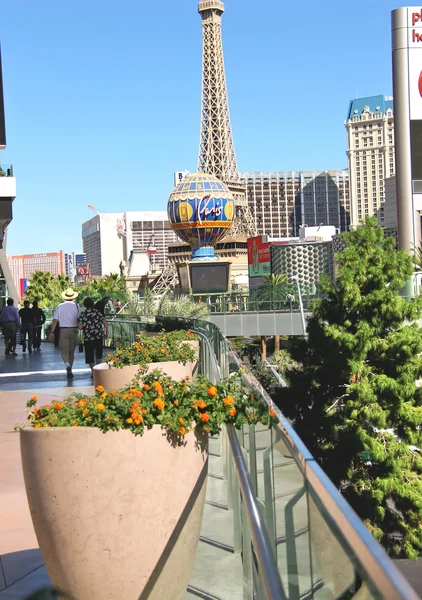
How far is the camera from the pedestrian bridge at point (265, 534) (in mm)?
1698

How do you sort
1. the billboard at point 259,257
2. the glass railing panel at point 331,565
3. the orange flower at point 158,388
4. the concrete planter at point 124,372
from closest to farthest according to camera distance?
the glass railing panel at point 331,565 < the orange flower at point 158,388 < the concrete planter at point 124,372 < the billboard at point 259,257

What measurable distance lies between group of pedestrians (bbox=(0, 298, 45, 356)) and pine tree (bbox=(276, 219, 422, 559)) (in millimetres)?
10794

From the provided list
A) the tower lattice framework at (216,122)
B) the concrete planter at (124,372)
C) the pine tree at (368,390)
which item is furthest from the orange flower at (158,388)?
the tower lattice framework at (216,122)

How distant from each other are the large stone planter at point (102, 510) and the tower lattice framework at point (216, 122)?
158307mm

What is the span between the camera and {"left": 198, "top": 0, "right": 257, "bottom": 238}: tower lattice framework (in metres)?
163

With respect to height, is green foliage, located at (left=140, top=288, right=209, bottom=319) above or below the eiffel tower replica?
below

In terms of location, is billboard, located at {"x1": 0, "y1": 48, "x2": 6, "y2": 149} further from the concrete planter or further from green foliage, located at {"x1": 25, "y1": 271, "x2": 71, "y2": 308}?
green foliage, located at {"x1": 25, "y1": 271, "x2": 71, "y2": 308}

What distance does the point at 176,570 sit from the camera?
13.7 ft

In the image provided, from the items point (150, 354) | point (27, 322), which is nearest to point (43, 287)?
point (27, 322)

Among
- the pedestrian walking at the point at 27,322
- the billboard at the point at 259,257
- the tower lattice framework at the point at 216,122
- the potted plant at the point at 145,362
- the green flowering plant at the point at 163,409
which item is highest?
the tower lattice framework at the point at 216,122

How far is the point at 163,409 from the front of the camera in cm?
425

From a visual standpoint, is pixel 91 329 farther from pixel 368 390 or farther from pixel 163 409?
pixel 368 390

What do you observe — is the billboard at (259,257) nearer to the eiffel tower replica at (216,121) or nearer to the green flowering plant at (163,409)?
the eiffel tower replica at (216,121)

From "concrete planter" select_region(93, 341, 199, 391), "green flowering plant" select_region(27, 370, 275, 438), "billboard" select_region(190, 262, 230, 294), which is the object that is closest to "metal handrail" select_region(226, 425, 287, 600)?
"green flowering plant" select_region(27, 370, 275, 438)
